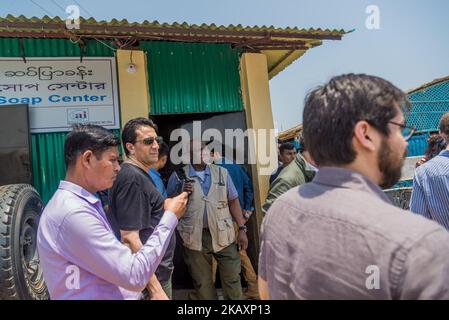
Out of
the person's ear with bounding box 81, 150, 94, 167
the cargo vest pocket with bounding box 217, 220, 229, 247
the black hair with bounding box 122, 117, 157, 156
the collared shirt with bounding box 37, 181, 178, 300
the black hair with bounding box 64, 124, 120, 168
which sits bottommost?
the cargo vest pocket with bounding box 217, 220, 229, 247

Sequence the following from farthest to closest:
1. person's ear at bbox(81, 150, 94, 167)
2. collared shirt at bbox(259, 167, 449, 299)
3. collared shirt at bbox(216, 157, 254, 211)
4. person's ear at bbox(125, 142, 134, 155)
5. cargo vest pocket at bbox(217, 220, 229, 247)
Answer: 1. collared shirt at bbox(216, 157, 254, 211)
2. cargo vest pocket at bbox(217, 220, 229, 247)
3. person's ear at bbox(125, 142, 134, 155)
4. person's ear at bbox(81, 150, 94, 167)
5. collared shirt at bbox(259, 167, 449, 299)

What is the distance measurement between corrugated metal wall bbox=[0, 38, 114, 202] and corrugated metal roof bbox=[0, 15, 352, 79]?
13.1 inches


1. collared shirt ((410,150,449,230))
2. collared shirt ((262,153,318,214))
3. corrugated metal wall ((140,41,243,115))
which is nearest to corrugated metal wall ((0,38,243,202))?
corrugated metal wall ((140,41,243,115))

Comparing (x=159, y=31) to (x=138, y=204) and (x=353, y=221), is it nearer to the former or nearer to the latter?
(x=138, y=204)

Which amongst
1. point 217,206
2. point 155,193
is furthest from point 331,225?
point 217,206

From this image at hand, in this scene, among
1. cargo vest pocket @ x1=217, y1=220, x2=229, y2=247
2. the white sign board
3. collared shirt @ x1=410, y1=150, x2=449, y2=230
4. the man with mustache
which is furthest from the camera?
the white sign board

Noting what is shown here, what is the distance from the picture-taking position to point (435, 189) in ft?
8.13

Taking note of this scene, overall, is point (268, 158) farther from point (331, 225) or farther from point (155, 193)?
point (331, 225)

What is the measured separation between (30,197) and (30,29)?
2031 millimetres

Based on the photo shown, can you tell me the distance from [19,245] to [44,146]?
197 centimetres

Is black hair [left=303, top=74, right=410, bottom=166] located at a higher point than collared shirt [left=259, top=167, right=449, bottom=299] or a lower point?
higher

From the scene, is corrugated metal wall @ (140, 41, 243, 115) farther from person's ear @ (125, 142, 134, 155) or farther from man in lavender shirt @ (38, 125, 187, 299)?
man in lavender shirt @ (38, 125, 187, 299)

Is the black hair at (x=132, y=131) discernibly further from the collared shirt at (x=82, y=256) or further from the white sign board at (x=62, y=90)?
the white sign board at (x=62, y=90)

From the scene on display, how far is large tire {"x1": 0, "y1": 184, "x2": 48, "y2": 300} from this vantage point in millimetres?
2797
